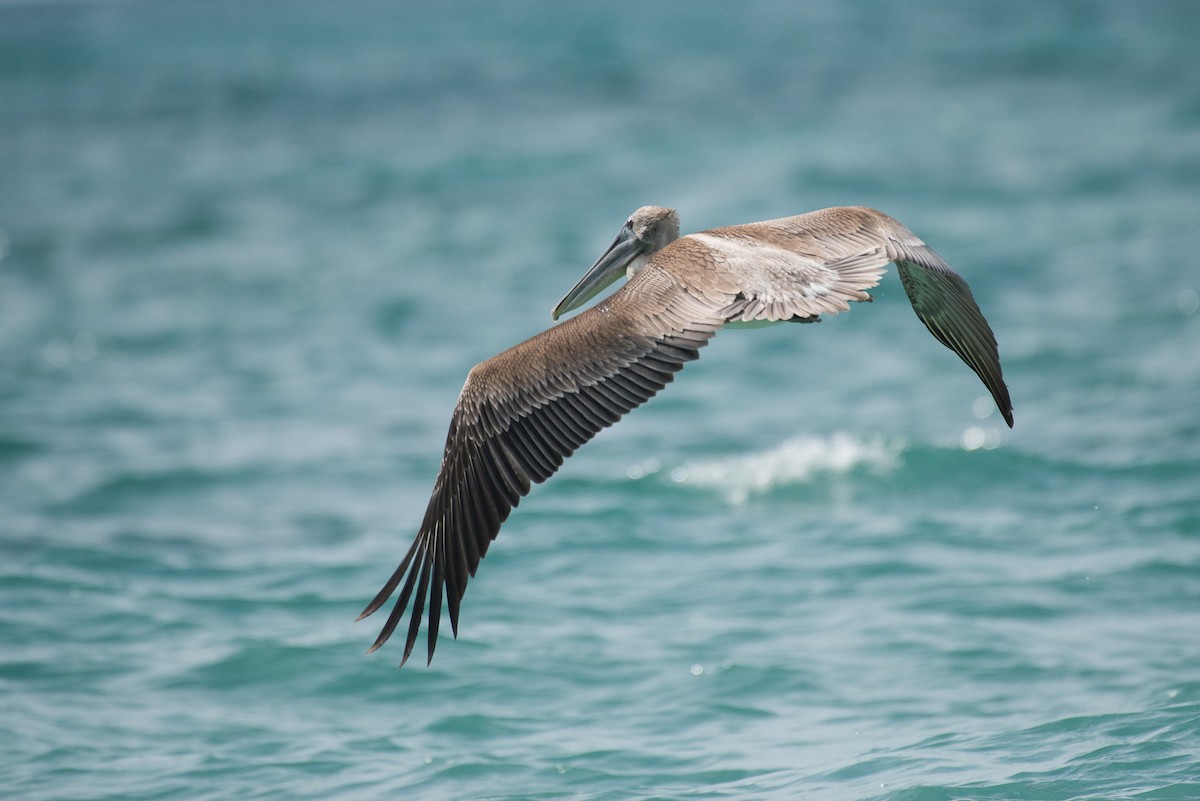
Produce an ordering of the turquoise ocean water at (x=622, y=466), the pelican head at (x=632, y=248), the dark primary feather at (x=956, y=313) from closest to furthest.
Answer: the dark primary feather at (x=956, y=313)
the pelican head at (x=632, y=248)
the turquoise ocean water at (x=622, y=466)

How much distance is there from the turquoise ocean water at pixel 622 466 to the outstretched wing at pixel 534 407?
54.7 inches

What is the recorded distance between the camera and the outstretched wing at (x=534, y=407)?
5.00m

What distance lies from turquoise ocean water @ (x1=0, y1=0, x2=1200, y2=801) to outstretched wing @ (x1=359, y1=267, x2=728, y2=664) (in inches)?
54.7

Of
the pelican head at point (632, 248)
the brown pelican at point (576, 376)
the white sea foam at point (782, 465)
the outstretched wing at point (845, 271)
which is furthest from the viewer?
the white sea foam at point (782, 465)

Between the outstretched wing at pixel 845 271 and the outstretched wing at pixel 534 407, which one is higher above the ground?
the outstretched wing at pixel 845 271

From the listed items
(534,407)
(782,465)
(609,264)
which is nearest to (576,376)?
(534,407)

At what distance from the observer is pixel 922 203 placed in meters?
15.1

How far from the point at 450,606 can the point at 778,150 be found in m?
13.2

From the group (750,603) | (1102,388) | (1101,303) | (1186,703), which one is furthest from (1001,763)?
(1101,303)

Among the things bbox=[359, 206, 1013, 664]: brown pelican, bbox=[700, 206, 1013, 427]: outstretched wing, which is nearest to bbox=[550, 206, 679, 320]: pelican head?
bbox=[700, 206, 1013, 427]: outstretched wing

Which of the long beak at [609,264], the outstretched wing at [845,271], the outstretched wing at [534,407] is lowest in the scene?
the outstretched wing at [534,407]

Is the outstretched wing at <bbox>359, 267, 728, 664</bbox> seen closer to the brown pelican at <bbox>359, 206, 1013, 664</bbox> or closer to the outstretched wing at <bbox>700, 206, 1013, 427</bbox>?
the brown pelican at <bbox>359, 206, 1013, 664</bbox>

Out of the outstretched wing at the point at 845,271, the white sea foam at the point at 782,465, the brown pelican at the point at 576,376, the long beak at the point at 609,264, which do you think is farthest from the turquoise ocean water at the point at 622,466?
the long beak at the point at 609,264

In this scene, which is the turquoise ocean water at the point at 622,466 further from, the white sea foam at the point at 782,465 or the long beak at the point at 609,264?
the long beak at the point at 609,264
